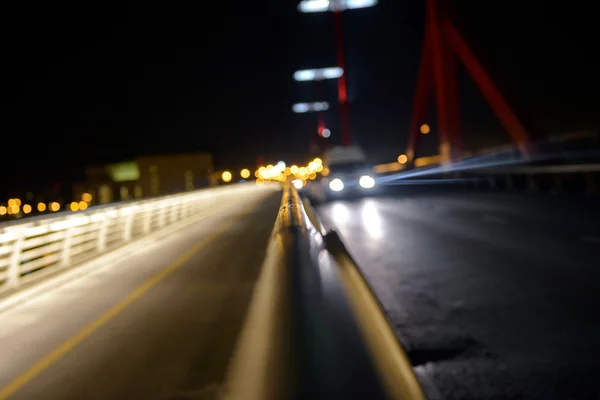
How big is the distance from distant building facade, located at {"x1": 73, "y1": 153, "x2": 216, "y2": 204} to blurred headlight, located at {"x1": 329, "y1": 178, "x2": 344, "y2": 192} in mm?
54720

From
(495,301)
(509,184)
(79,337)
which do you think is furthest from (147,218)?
(509,184)

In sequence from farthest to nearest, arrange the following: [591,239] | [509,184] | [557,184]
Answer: [509,184]
[557,184]
[591,239]

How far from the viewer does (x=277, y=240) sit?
6844mm

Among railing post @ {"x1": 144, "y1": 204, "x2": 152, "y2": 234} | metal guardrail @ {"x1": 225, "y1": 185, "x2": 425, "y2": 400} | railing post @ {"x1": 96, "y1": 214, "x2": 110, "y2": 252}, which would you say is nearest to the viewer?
metal guardrail @ {"x1": 225, "y1": 185, "x2": 425, "y2": 400}

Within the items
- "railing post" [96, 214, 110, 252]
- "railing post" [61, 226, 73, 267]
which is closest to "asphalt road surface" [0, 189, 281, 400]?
"railing post" [61, 226, 73, 267]

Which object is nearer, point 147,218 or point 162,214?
point 147,218

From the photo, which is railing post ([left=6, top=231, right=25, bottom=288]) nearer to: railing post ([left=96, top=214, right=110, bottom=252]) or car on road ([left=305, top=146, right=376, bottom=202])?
railing post ([left=96, top=214, right=110, bottom=252])

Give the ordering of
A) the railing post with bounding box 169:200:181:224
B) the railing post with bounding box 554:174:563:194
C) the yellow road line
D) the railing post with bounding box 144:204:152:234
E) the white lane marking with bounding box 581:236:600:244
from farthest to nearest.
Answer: the railing post with bounding box 554:174:563:194, the railing post with bounding box 169:200:181:224, the railing post with bounding box 144:204:152:234, the white lane marking with bounding box 581:236:600:244, the yellow road line

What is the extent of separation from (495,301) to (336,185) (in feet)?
84.1

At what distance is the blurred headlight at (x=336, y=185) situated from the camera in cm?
3319

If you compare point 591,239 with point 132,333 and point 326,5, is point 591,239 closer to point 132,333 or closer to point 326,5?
point 132,333

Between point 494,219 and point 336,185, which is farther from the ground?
point 336,185

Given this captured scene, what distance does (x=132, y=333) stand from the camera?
7.04 meters

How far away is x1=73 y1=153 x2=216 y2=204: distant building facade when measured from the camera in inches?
3578
